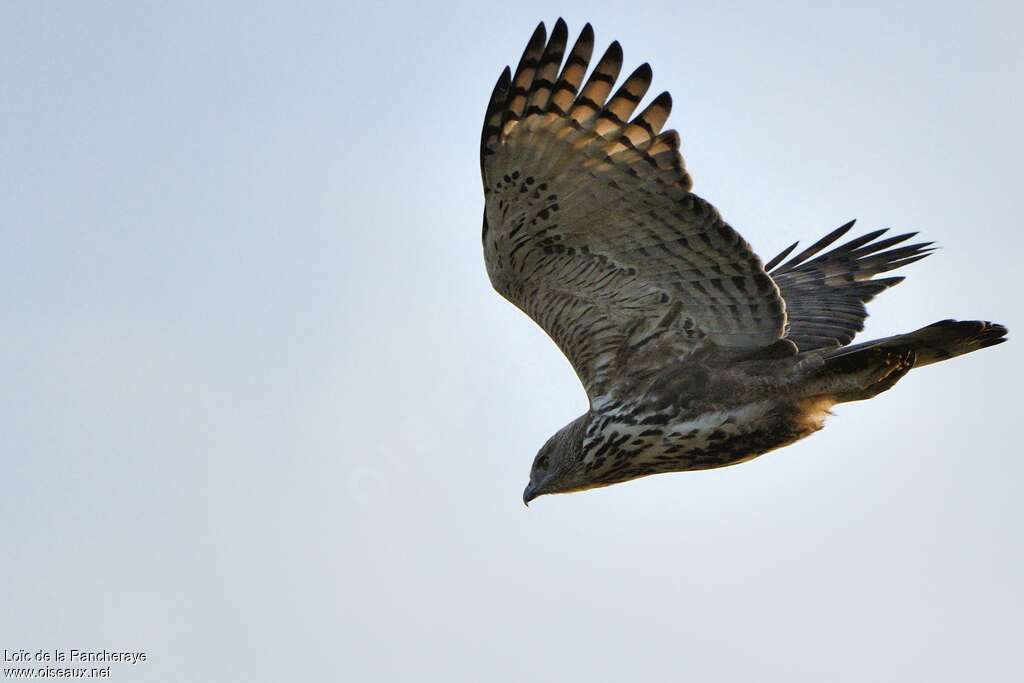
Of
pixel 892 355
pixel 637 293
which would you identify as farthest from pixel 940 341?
pixel 637 293

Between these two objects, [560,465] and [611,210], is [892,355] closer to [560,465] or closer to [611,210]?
[611,210]

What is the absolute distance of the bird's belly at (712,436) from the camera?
8023mm

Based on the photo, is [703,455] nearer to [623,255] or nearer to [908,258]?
[623,255]

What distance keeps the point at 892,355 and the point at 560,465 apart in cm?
191

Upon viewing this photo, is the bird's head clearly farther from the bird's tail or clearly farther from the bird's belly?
the bird's tail

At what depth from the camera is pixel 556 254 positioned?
8.24 metres

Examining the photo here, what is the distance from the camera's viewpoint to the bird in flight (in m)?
7.80

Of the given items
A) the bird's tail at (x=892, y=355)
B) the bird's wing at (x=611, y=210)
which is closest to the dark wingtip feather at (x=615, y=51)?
the bird's wing at (x=611, y=210)

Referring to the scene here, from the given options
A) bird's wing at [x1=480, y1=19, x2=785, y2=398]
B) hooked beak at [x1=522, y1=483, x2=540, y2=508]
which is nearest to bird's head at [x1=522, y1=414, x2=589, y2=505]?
hooked beak at [x1=522, y1=483, x2=540, y2=508]

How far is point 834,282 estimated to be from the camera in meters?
9.69

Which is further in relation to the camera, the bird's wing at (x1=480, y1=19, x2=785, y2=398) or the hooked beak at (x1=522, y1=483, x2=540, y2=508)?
the hooked beak at (x1=522, y1=483, x2=540, y2=508)

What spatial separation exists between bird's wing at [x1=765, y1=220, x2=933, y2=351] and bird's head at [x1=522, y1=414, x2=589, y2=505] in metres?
1.44

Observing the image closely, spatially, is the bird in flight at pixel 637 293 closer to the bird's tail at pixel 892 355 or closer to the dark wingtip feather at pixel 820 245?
the bird's tail at pixel 892 355

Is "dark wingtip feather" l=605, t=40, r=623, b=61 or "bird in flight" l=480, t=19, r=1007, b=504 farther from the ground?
"dark wingtip feather" l=605, t=40, r=623, b=61
